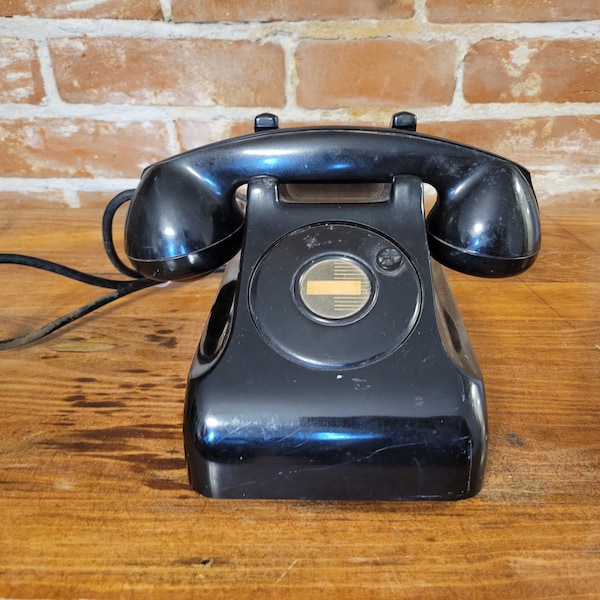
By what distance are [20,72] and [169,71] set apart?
8.7 inches

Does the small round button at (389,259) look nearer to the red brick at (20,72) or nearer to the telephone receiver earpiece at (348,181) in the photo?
the telephone receiver earpiece at (348,181)

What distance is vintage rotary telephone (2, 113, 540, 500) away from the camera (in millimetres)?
450

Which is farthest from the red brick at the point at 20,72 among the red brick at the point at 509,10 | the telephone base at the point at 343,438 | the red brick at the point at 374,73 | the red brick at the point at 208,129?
the telephone base at the point at 343,438

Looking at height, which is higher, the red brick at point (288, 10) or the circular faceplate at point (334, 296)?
the red brick at point (288, 10)

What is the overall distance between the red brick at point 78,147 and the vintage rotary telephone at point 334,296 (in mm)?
419

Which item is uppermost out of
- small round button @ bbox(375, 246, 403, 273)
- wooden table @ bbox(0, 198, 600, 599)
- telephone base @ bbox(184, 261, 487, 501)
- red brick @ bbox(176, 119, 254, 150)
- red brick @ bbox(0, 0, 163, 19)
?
red brick @ bbox(0, 0, 163, 19)

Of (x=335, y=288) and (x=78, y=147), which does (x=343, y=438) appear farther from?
(x=78, y=147)

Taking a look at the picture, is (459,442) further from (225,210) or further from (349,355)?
(225,210)

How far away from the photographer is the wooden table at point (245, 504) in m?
0.40

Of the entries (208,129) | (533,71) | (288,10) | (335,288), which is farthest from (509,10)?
(335,288)

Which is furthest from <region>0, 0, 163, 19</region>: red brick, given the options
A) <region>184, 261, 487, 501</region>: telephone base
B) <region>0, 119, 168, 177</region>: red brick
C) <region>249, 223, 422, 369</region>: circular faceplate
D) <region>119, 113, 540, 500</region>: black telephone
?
<region>184, 261, 487, 501</region>: telephone base

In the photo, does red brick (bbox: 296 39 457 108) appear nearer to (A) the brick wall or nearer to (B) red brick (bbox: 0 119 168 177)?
(A) the brick wall

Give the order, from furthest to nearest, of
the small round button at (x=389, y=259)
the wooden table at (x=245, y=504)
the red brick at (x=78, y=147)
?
the red brick at (x=78, y=147), the small round button at (x=389, y=259), the wooden table at (x=245, y=504)

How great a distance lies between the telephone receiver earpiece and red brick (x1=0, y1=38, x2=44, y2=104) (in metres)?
0.48
